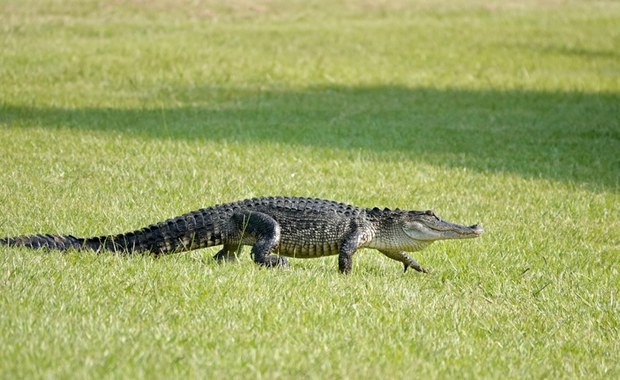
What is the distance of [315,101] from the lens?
18453 millimetres

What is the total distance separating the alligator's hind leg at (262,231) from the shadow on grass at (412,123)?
591 centimetres

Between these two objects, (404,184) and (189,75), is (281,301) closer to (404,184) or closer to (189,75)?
(404,184)

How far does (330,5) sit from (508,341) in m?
25.0

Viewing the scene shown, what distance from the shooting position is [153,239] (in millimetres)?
7246

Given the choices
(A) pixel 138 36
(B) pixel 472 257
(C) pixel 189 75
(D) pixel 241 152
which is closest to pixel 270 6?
(A) pixel 138 36

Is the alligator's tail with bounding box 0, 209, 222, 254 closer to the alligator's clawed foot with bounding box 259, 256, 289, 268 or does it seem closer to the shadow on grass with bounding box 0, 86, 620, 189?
the alligator's clawed foot with bounding box 259, 256, 289, 268

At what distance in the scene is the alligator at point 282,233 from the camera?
23.7 ft

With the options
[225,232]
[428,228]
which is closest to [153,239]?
[225,232]

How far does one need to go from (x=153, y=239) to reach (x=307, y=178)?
13.9 feet

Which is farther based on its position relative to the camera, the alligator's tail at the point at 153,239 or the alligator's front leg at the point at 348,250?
the alligator's front leg at the point at 348,250

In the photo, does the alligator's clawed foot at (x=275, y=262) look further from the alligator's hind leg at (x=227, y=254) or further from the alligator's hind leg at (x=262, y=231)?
the alligator's hind leg at (x=227, y=254)

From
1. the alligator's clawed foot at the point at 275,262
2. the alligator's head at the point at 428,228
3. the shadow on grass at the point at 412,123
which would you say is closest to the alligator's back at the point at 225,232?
the alligator's clawed foot at the point at 275,262

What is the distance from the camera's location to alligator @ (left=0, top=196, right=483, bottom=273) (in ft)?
23.7

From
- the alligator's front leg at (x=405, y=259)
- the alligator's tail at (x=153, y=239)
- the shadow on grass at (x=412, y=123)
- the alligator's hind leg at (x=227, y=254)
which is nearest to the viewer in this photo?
the alligator's tail at (x=153, y=239)
